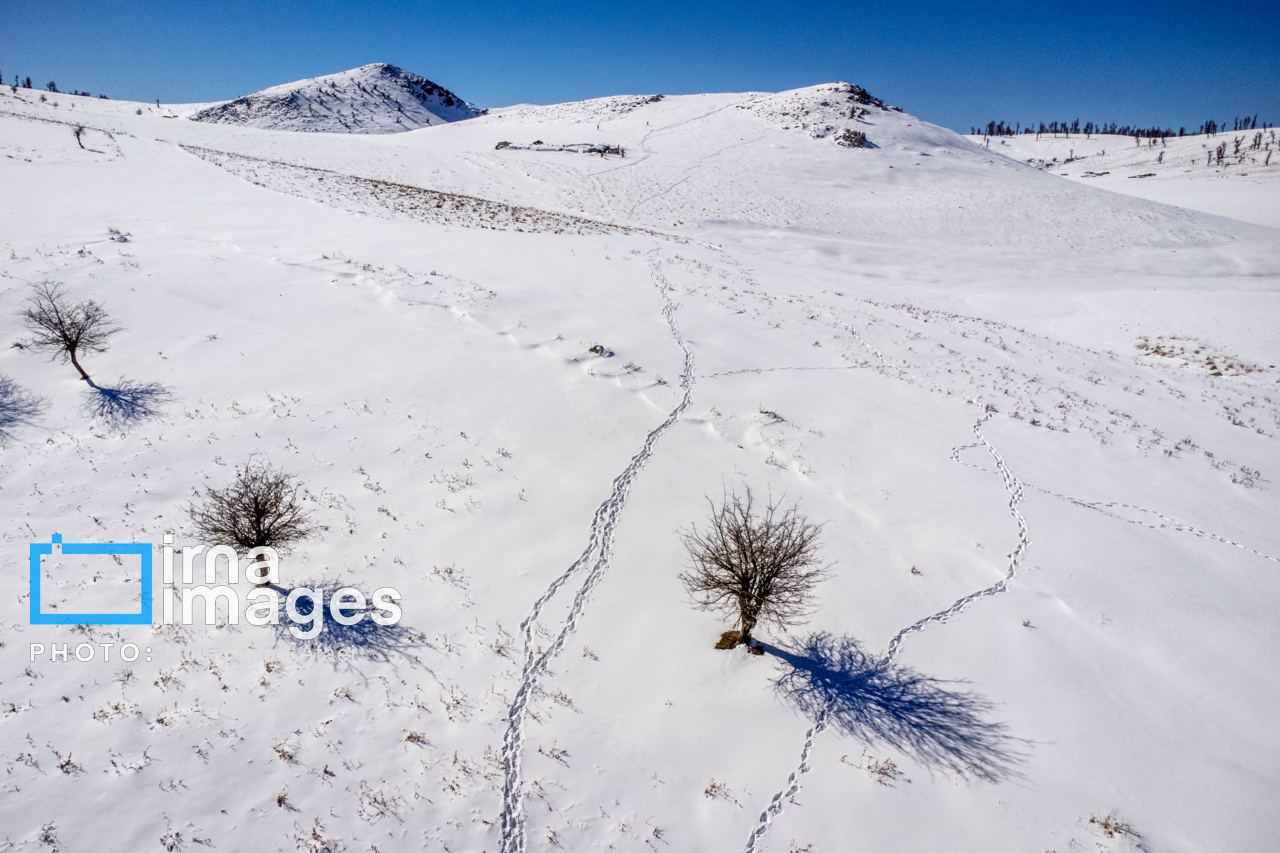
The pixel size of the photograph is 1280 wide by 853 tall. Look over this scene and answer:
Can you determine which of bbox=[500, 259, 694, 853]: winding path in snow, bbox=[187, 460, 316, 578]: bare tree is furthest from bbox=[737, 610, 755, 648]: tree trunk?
bbox=[187, 460, 316, 578]: bare tree

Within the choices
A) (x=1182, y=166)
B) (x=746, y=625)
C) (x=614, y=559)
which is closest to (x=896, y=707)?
(x=746, y=625)

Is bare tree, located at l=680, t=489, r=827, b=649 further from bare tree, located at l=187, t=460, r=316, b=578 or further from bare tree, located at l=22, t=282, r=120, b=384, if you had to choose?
bare tree, located at l=22, t=282, r=120, b=384

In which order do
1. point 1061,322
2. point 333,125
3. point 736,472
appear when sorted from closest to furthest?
point 736,472
point 1061,322
point 333,125

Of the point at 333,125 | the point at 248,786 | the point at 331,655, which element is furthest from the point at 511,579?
the point at 333,125

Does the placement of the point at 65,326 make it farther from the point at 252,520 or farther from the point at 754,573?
the point at 754,573

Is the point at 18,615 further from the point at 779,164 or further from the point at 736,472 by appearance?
the point at 779,164

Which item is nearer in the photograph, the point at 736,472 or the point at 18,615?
the point at 18,615
